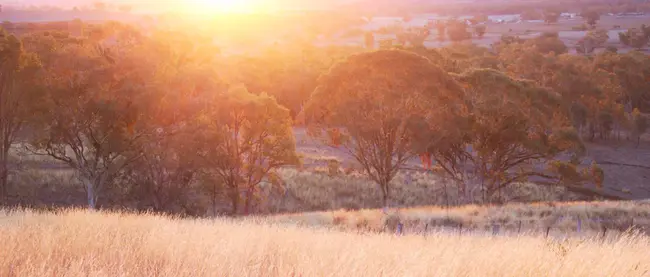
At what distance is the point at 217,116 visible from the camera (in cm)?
3191

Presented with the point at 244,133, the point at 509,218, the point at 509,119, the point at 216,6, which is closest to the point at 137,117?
the point at 244,133

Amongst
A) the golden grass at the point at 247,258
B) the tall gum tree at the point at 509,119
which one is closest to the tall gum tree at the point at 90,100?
the tall gum tree at the point at 509,119

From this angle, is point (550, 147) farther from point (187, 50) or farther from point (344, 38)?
point (344, 38)

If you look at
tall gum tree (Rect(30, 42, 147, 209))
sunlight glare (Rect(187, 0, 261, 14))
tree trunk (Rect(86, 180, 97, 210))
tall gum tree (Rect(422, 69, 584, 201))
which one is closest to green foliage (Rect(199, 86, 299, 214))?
tall gum tree (Rect(30, 42, 147, 209))

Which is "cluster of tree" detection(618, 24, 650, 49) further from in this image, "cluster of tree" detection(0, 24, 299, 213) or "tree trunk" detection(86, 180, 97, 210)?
"tree trunk" detection(86, 180, 97, 210)

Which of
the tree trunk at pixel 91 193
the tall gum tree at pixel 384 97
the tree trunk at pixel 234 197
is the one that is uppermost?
the tall gum tree at pixel 384 97

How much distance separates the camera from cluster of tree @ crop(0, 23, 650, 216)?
28297 millimetres

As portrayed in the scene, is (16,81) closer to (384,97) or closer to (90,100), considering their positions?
(90,100)

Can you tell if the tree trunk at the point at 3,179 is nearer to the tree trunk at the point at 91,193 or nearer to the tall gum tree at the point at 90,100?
the tall gum tree at the point at 90,100

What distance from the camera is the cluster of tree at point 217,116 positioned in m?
28.3

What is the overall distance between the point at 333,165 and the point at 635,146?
43.9 meters

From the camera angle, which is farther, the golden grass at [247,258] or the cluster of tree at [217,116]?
the cluster of tree at [217,116]

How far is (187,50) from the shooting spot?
42594 mm

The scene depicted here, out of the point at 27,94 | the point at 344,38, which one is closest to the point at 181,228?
the point at 27,94
